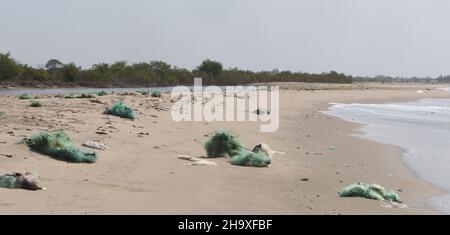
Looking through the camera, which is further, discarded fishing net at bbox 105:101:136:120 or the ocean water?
discarded fishing net at bbox 105:101:136:120

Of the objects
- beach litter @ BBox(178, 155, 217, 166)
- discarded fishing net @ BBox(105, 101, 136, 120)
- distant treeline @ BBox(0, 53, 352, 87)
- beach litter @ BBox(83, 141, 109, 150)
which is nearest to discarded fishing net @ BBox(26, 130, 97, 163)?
beach litter @ BBox(83, 141, 109, 150)

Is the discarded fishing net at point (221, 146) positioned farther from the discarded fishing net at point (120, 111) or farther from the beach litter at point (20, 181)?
the discarded fishing net at point (120, 111)

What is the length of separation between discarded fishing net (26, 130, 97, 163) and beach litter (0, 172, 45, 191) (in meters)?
1.88

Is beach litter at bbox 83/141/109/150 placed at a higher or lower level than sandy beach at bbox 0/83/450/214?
higher

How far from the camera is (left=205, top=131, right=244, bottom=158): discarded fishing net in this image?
10375mm

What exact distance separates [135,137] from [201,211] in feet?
19.1

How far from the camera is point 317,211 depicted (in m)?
6.51

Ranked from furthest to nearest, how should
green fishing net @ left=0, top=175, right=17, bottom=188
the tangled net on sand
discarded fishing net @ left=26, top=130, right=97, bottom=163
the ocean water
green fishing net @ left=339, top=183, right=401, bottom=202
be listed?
the tangled net on sand, the ocean water, discarded fishing net @ left=26, top=130, right=97, bottom=163, green fishing net @ left=339, top=183, right=401, bottom=202, green fishing net @ left=0, top=175, right=17, bottom=188

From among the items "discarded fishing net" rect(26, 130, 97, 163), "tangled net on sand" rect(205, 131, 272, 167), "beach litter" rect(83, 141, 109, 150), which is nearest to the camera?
"discarded fishing net" rect(26, 130, 97, 163)

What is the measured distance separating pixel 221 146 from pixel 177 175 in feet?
7.39

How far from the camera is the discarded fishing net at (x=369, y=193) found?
731 centimetres

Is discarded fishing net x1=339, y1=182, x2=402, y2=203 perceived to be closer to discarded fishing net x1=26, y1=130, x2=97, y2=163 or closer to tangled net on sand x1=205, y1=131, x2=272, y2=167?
→ tangled net on sand x1=205, y1=131, x2=272, y2=167

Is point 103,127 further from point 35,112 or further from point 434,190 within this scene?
point 434,190

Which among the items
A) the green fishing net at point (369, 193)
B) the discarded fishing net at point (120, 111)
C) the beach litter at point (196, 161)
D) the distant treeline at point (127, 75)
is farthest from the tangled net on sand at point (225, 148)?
the distant treeline at point (127, 75)
